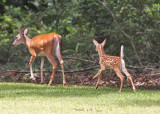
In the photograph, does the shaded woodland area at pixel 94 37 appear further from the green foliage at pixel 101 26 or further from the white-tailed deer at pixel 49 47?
the white-tailed deer at pixel 49 47

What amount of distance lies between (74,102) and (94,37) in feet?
20.9

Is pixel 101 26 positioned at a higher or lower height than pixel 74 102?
higher

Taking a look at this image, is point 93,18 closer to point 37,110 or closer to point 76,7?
point 76,7

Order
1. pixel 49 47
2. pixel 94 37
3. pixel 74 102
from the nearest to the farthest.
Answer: pixel 74 102 → pixel 49 47 → pixel 94 37

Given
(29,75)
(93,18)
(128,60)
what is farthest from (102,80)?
(93,18)

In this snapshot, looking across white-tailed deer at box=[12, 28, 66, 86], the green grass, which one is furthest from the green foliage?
the green grass

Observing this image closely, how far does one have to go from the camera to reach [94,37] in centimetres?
1430

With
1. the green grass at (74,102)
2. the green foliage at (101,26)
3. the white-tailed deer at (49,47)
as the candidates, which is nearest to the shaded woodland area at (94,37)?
the green foliage at (101,26)

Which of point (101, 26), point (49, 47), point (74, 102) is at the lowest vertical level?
point (74, 102)

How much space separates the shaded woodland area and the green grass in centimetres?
278

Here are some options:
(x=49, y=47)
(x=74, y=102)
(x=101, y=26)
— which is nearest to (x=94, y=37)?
(x=101, y=26)

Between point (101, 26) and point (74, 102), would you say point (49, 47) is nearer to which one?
point (101, 26)

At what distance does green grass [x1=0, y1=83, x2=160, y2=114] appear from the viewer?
7.16m

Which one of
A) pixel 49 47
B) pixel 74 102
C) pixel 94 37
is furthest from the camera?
pixel 94 37
